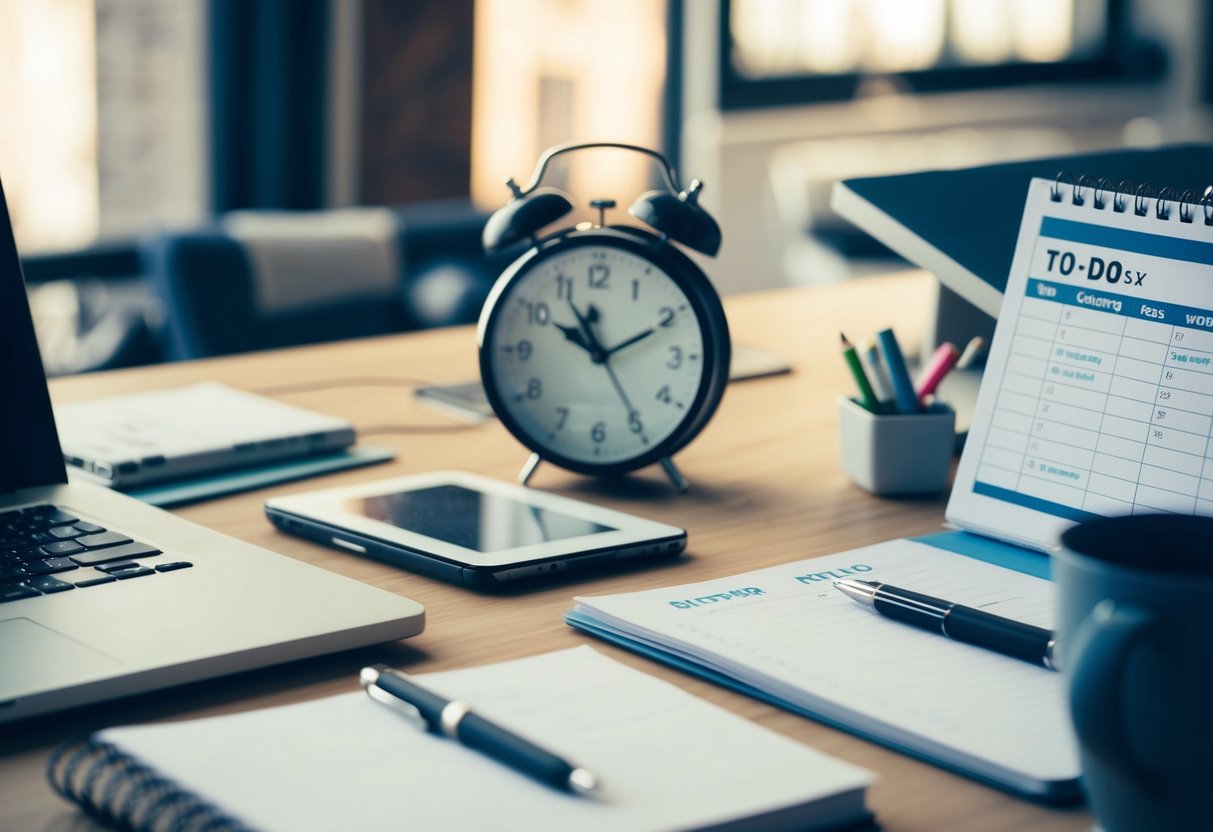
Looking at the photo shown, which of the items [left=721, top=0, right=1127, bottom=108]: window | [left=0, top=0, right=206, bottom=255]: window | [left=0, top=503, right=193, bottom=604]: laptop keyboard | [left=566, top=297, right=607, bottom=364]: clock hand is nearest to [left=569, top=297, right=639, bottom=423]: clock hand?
[left=566, top=297, right=607, bottom=364]: clock hand

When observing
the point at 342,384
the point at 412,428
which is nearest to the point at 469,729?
the point at 412,428

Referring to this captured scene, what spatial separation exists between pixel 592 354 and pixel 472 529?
0.21m

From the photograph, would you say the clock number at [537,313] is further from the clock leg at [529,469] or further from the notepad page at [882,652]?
the notepad page at [882,652]

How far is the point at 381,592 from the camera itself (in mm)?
766

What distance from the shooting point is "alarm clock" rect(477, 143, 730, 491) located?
41.4 inches

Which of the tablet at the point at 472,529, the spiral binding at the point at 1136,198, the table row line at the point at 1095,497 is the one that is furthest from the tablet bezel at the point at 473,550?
the spiral binding at the point at 1136,198

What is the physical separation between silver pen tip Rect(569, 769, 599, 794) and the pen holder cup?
1.81 feet

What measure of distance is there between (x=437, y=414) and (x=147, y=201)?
2491 mm

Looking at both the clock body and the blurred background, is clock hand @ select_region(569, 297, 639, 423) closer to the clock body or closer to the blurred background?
the clock body

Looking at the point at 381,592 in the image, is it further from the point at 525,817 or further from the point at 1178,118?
the point at 1178,118

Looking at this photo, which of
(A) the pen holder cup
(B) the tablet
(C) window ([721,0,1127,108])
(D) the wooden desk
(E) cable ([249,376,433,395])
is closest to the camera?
(D) the wooden desk

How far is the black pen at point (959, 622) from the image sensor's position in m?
0.69

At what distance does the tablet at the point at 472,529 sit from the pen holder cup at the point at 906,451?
0.20 metres

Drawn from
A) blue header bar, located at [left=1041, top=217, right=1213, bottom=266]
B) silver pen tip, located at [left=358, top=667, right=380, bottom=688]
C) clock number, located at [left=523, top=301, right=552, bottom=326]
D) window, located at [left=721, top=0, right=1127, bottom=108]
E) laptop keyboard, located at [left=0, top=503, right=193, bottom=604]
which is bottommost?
silver pen tip, located at [left=358, top=667, right=380, bottom=688]
